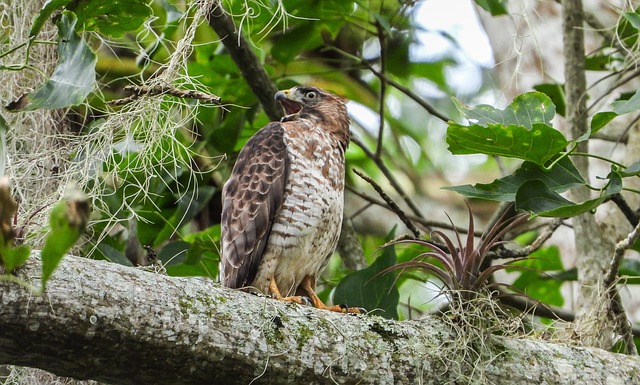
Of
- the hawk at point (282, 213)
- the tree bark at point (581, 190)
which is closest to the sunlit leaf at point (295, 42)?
the hawk at point (282, 213)

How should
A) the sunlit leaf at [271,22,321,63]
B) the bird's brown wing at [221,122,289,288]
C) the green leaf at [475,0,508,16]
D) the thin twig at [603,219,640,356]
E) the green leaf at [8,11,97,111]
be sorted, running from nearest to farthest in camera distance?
1. the green leaf at [8,11,97,111]
2. the thin twig at [603,219,640,356]
3. the bird's brown wing at [221,122,289,288]
4. the green leaf at [475,0,508,16]
5. the sunlit leaf at [271,22,321,63]

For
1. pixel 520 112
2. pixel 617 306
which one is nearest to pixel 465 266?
pixel 520 112

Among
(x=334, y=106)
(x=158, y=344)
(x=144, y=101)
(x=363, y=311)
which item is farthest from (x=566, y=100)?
(x=158, y=344)

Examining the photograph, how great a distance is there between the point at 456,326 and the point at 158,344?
1.08 metres

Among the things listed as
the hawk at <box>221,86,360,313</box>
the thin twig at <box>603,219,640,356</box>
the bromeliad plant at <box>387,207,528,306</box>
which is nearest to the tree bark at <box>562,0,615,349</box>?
the thin twig at <box>603,219,640,356</box>

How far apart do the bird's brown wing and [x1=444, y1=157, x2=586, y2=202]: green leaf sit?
1173 millimetres

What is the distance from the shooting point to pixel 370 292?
397 cm

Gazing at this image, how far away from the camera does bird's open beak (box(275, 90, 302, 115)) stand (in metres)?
4.62

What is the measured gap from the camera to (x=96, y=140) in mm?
3760

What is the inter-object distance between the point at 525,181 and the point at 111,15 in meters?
1.74

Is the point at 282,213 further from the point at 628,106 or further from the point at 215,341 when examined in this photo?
the point at 628,106

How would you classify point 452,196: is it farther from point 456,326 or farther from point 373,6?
point 456,326

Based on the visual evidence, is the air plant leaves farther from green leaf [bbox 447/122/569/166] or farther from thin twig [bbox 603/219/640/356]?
thin twig [bbox 603/219/640/356]

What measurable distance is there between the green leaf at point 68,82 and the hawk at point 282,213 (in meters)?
1.43
